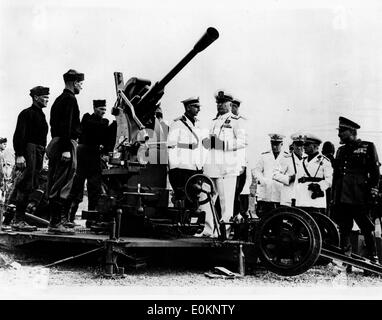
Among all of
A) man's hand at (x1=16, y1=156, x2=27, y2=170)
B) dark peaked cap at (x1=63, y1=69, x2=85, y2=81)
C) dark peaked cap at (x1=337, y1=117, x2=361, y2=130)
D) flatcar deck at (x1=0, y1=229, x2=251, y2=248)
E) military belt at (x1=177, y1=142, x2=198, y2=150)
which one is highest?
dark peaked cap at (x1=63, y1=69, x2=85, y2=81)

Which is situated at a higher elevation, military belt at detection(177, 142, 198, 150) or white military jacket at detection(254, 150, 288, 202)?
military belt at detection(177, 142, 198, 150)

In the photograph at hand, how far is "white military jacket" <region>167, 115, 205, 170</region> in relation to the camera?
722 cm

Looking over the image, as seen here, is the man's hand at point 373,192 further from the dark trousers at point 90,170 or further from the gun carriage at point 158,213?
the dark trousers at point 90,170

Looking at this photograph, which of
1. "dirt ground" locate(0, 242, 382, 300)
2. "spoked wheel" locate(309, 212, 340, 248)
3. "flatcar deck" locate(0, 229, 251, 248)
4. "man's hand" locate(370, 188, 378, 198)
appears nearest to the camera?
"dirt ground" locate(0, 242, 382, 300)

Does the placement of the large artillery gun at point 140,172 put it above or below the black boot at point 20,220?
above

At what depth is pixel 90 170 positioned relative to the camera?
7934mm

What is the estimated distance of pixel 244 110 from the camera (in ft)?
25.4

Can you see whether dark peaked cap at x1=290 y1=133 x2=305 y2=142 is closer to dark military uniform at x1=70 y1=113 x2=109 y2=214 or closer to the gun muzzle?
the gun muzzle

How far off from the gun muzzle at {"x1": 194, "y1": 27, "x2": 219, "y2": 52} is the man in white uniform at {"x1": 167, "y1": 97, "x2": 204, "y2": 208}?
0.99 m

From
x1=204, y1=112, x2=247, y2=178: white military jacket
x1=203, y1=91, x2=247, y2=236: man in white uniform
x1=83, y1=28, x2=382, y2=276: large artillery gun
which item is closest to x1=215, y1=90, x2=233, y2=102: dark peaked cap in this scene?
x1=203, y1=91, x2=247, y2=236: man in white uniform

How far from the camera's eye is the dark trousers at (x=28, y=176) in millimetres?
7012

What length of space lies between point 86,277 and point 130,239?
638 millimetres

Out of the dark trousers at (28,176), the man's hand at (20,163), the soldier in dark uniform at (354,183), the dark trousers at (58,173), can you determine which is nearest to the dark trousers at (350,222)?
the soldier in dark uniform at (354,183)

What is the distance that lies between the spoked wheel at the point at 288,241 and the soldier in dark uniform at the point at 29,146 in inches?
116
